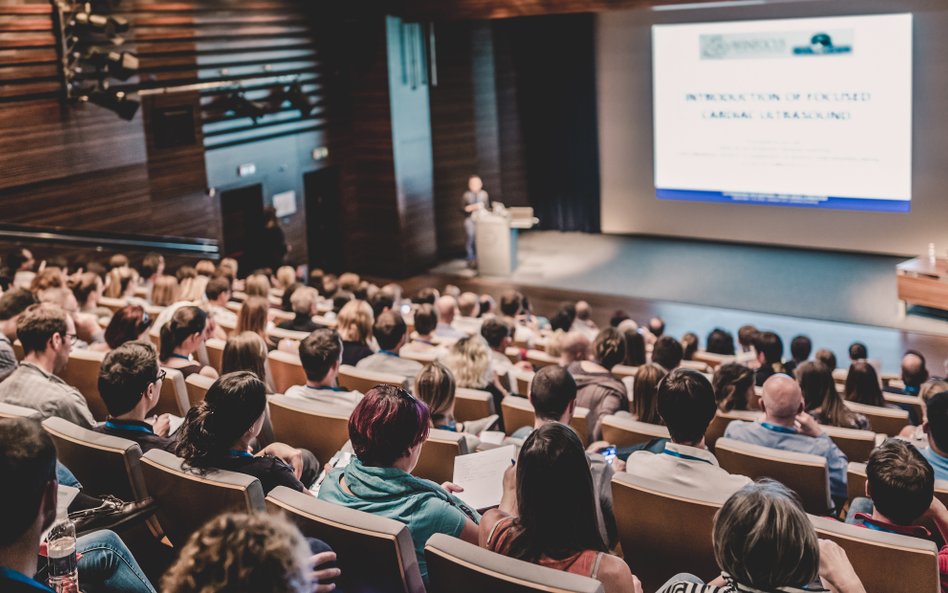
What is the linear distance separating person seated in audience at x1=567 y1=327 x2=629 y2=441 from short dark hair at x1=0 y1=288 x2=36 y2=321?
3.01m

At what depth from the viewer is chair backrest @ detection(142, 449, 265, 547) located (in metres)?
2.87

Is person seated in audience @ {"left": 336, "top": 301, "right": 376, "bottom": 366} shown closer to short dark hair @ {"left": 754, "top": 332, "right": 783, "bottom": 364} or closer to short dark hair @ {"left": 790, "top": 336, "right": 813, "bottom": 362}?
short dark hair @ {"left": 754, "top": 332, "right": 783, "bottom": 364}

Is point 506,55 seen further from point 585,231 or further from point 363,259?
point 363,259

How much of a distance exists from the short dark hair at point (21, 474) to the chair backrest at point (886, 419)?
4.52 meters

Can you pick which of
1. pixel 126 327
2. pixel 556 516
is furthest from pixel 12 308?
pixel 556 516

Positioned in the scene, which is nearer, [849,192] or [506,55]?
[849,192]

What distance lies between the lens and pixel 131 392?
3559 millimetres

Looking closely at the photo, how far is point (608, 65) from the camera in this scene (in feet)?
47.8

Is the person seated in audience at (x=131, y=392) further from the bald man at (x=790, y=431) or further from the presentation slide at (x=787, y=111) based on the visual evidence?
the presentation slide at (x=787, y=111)

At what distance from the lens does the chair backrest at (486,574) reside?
225 centimetres

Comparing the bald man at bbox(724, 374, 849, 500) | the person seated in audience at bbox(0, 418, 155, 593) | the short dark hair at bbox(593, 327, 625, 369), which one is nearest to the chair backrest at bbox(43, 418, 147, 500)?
the person seated in audience at bbox(0, 418, 155, 593)

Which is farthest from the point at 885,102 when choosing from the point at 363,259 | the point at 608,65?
the point at 363,259

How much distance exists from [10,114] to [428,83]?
5783 mm

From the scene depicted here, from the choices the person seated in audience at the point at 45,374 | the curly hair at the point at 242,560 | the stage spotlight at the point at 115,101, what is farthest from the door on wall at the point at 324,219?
the curly hair at the point at 242,560
